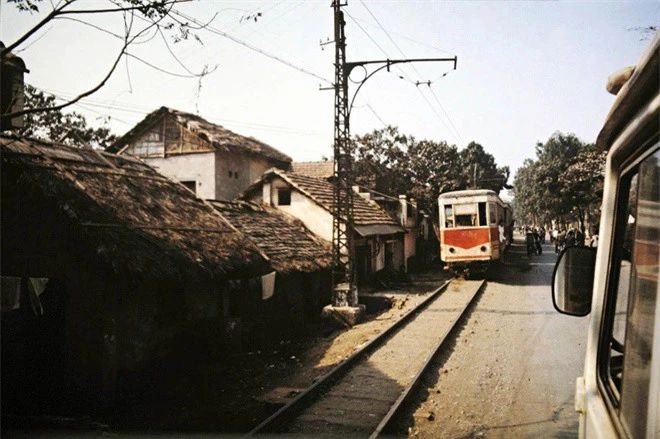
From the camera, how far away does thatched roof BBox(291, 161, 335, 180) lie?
3014cm

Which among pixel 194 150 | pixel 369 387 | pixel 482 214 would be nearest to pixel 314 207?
pixel 194 150

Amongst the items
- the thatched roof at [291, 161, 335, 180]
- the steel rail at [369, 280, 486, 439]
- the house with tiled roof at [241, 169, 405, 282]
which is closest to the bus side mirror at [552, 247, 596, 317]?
the steel rail at [369, 280, 486, 439]

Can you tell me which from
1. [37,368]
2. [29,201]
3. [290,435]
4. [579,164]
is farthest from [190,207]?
[579,164]

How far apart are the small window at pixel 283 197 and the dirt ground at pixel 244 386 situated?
23.8 ft

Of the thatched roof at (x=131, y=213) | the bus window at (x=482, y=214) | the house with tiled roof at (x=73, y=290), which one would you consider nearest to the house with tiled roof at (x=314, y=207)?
the bus window at (x=482, y=214)

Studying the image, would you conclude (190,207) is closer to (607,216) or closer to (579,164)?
(607,216)

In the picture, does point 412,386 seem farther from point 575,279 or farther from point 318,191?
point 318,191

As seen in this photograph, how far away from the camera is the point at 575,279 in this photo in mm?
2283

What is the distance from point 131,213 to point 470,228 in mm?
14359

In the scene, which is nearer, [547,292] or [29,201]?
[29,201]

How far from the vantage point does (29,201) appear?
8289 mm

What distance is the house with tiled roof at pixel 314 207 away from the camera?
18859 millimetres

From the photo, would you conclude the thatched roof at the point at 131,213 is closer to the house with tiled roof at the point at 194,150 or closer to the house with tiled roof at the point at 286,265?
the house with tiled roof at the point at 286,265

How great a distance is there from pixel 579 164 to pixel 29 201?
30.7 meters
